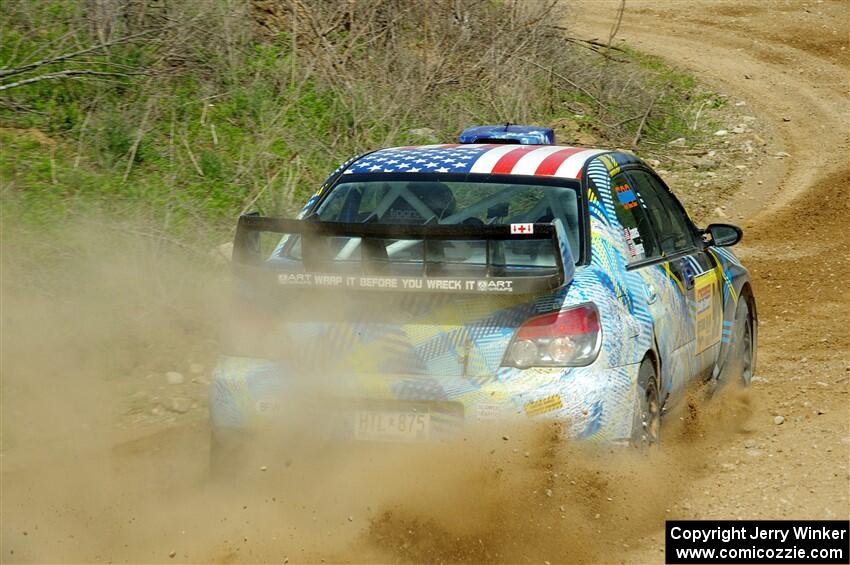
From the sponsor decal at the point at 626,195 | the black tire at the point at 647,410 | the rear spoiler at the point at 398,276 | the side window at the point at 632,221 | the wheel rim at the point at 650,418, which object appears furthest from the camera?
the sponsor decal at the point at 626,195

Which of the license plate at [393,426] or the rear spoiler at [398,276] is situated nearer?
the rear spoiler at [398,276]

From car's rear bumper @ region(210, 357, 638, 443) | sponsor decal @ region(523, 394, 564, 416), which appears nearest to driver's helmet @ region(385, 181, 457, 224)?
car's rear bumper @ region(210, 357, 638, 443)

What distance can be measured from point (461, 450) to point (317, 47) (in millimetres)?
9698

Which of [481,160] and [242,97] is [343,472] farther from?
[242,97]

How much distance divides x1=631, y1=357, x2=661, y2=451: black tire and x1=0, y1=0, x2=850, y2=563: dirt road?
0.11 m

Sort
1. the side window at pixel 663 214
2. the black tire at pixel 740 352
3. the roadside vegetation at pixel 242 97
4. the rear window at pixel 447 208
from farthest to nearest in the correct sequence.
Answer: the roadside vegetation at pixel 242 97 < the black tire at pixel 740 352 < the side window at pixel 663 214 < the rear window at pixel 447 208

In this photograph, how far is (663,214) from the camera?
21.1 ft

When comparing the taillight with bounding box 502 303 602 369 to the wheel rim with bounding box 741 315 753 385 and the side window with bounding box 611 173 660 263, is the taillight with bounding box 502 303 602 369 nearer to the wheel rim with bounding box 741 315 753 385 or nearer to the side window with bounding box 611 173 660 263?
the side window with bounding box 611 173 660 263

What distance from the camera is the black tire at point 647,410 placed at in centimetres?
494

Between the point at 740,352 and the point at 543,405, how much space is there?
9.40ft

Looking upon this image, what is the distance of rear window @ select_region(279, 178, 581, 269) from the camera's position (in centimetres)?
538

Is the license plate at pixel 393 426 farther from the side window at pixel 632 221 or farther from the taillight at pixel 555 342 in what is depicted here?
the side window at pixel 632 221

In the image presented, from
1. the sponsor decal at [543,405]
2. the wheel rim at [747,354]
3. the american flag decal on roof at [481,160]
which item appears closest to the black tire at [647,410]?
the sponsor decal at [543,405]

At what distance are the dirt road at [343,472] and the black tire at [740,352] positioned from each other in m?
0.15
